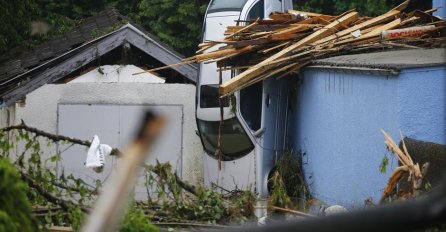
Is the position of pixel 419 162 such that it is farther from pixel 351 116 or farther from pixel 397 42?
pixel 397 42

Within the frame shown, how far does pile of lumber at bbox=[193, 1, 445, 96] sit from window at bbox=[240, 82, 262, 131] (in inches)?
25.3

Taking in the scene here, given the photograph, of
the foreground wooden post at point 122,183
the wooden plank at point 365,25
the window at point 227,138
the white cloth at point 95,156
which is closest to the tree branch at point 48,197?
the white cloth at point 95,156

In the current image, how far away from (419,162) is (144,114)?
7839 millimetres

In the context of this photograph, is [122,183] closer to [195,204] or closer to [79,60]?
[195,204]

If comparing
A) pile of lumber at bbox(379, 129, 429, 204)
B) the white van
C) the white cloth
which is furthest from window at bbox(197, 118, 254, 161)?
the white cloth

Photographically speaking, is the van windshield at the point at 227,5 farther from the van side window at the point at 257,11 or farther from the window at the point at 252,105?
the window at the point at 252,105

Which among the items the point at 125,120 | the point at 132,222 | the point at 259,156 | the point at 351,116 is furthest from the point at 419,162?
the point at 125,120

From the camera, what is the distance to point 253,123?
49.5ft

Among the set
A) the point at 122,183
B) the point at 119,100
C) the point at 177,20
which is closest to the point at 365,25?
the point at 119,100

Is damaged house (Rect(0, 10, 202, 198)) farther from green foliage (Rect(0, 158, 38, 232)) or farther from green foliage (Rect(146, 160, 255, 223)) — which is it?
green foliage (Rect(0, 158, 38, 232))

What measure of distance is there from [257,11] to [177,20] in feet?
35.4

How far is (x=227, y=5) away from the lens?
15.7 m

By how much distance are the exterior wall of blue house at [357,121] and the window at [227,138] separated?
3.34 ft

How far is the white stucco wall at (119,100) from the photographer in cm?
1623
